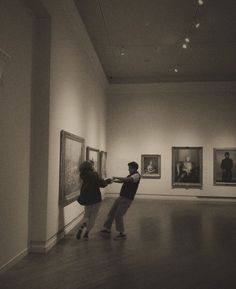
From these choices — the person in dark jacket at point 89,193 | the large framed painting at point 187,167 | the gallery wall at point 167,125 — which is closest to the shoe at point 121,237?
the person in dark jacket at point 89,193

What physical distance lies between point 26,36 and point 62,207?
4644 mm

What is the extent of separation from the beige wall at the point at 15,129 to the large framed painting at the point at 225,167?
13.2m

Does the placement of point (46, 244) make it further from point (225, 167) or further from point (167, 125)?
point (225, 167)

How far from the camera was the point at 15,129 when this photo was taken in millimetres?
6238

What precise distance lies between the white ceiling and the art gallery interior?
0.16 feet

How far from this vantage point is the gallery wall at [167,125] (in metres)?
17.7

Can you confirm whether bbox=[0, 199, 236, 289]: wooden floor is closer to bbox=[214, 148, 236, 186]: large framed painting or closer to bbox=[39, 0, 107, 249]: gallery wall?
bbox=[39, 0, 107, 249]: gallery wall

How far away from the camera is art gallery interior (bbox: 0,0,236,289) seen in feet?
20.5

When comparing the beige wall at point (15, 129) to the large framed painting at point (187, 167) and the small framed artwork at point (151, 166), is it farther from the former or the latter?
the large framed painting at point (187, 167)

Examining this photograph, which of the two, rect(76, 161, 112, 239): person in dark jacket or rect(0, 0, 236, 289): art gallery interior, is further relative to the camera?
rect(76, 161, 112, 239): person in dark jacket

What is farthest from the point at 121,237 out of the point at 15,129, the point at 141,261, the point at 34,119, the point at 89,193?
the point at 15,129

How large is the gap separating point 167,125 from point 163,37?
272 inches

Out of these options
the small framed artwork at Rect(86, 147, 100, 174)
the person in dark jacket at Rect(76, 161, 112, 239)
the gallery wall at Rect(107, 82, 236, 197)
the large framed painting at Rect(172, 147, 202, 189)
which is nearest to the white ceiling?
the gallery wall at Rect(107, 82, 236, 197)

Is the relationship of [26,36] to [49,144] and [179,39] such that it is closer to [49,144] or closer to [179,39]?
[49,144]
